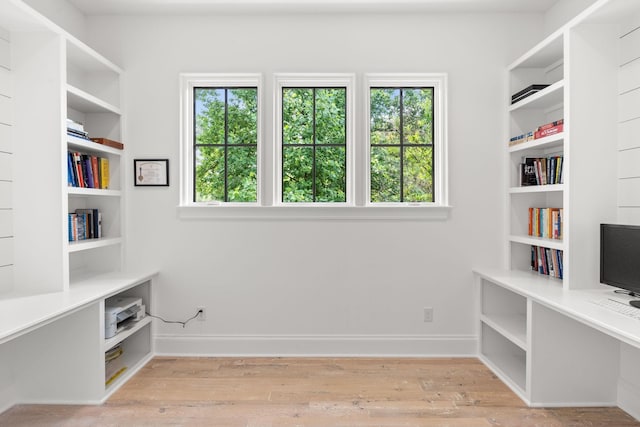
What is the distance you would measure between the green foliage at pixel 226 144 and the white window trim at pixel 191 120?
0.05 meters

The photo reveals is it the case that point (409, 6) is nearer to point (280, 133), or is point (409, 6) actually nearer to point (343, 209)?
point (280, 133)

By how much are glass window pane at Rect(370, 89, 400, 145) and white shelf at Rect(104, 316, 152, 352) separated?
2410 millimetres

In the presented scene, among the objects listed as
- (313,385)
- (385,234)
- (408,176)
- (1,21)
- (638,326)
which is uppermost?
(1,21)

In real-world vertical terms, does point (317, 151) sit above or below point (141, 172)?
above

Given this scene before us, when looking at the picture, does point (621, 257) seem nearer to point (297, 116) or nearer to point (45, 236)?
point (297, 116)

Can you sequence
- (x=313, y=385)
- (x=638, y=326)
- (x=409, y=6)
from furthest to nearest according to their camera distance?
(x=409, y=6) → (x=313, y=385) → (x=638, y=326)

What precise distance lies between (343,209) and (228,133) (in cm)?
121

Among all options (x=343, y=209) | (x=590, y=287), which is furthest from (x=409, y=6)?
(x=590, y=287)

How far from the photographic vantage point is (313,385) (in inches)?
103

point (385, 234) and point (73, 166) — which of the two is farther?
point (385, 234)

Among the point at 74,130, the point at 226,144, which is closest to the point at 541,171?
the point at 226,144

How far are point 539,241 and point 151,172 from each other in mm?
3119

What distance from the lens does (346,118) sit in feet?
10.4

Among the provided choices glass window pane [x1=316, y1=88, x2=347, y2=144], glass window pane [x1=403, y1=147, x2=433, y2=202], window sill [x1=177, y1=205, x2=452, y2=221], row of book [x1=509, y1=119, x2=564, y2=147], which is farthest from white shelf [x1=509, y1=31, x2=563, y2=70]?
glass window pane [x1=316, y1=88, x2=347, y2=144]
